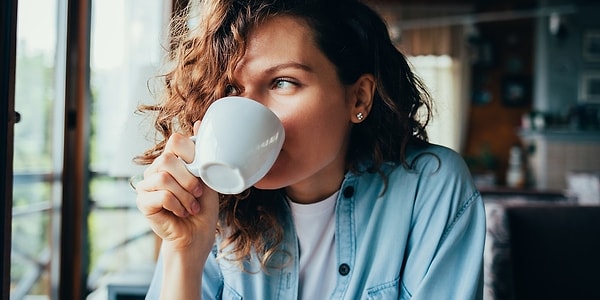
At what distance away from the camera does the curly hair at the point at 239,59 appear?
0.95m

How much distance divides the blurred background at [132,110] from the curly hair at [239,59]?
3.8 inches

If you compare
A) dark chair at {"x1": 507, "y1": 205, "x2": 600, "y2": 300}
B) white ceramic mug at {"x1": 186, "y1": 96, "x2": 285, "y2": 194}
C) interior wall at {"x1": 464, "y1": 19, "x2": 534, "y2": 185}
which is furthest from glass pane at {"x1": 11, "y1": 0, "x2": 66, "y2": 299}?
interior wall at {"x1": 464, "y1": 19, "x2": 534, "y2": 185}

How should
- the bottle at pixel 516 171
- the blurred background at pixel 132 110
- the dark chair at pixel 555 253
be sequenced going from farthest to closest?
the bottle at pixel 516 171 → the blurred background at pixel 132 110 → the dark chair at pixel 555 253

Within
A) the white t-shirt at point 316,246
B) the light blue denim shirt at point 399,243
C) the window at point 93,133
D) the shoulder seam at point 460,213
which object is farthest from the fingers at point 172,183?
the window at point 93,133

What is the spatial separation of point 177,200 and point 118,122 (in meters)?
1.77

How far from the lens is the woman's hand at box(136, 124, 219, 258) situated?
757mm

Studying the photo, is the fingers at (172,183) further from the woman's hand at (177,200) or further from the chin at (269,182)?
the chin at (269,182)

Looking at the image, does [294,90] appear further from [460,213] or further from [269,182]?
[460,213]

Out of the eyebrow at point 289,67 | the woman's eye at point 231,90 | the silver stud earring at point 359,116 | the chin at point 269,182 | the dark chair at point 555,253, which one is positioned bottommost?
the dark chair at point 555,253

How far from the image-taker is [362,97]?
41.8 inches

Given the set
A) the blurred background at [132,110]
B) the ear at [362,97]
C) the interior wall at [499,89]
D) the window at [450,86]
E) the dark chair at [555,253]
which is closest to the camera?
the ear at [362,97]

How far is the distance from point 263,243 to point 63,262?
47.2 inches

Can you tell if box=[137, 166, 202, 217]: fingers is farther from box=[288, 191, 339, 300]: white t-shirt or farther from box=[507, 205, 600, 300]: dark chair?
Result: box=[507, 205, 600, 300]: dark chair

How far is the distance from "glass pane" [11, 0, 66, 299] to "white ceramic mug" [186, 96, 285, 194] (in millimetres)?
1298
